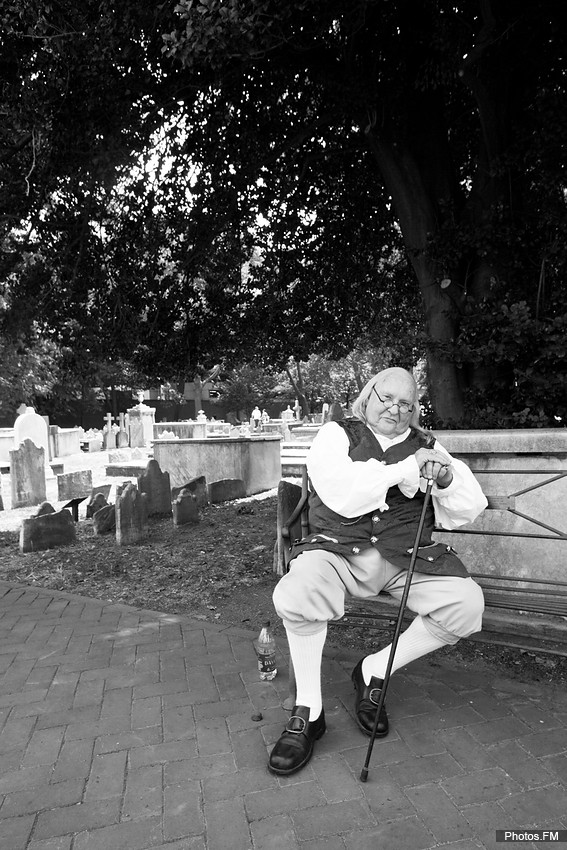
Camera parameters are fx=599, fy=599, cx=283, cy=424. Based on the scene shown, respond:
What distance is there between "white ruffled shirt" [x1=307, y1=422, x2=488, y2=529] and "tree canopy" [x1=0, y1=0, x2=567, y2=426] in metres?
2.07

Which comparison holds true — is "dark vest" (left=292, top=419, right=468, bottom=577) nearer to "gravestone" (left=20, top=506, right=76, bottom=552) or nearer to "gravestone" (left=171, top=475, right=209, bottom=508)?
"gravestone" (left=20, top=506, right=76, bottom=552)

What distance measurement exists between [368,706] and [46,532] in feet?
15.4

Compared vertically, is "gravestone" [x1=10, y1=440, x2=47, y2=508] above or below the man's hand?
below

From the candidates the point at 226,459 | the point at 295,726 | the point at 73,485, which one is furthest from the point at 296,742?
the point at 73,485

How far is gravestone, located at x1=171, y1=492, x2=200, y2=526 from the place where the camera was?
285 inches

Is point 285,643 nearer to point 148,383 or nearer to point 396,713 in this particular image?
point 396,713

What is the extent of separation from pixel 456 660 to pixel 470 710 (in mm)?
589

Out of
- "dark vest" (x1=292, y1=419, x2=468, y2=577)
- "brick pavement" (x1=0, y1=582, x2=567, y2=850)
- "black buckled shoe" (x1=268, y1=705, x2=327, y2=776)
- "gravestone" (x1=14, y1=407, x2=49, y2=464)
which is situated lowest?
"brick pavement" (x1=0, y1=582, x2=567, y2=850)

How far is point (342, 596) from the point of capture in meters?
2.69

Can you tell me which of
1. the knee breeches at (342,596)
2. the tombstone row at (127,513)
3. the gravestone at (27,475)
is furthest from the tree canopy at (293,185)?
the gravestone at (27,475)

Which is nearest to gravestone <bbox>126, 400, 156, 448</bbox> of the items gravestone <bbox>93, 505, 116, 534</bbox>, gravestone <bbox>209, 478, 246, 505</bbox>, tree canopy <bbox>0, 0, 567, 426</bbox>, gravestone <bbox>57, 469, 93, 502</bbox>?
gravestone <bbox>57, 469, 93, 502</bbox>

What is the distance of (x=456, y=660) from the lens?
3.48 m

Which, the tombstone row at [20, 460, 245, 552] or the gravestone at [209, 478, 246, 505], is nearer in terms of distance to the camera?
the tombstone row at [20, 460, 245, 552]

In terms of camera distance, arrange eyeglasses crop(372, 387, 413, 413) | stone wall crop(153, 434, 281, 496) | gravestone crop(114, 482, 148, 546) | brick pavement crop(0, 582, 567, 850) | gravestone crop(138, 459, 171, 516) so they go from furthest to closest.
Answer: stone wall crop(153, 434, 281, 496)
gravestone crop(138, 459, 171, 516)
gravestone crop(114, 482, 148, 546)
eyeglasses crop(372, 387, 413, 413)
brick pavement crop(0, 582, 567, 850)
